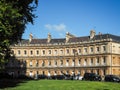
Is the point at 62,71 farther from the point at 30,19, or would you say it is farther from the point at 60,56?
the point at 30,19

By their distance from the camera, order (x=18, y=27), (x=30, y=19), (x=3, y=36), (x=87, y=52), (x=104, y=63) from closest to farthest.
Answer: (x=3, y=36) < (x=18, y=27) < (x=30, y=19) < (x=104, y=63) < (x=87, y=52)

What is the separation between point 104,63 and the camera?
11288 centimetres

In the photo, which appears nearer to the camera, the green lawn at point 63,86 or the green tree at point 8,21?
the green tree at point 8,21

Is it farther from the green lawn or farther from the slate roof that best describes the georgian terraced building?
the green lawn

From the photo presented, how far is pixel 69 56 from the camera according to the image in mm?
127188

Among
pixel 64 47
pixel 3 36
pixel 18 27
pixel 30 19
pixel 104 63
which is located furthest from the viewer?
pixel 64 47

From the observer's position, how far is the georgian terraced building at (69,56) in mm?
113375

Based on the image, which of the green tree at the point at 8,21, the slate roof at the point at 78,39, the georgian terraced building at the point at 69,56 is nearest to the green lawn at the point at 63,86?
the green tree at the point at 8,21

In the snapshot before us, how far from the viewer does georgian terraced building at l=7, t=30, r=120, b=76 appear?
113375 mm

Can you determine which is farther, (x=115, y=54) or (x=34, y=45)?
(x=34, y=45)

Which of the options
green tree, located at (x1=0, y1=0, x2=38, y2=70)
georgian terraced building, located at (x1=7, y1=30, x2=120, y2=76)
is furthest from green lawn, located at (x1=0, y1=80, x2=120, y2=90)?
georgian terraced building, located at (x1=7, y1=30, x2=120, y2=76)

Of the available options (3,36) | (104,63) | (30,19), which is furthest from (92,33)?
(3,36)

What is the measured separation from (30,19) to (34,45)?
284 ft

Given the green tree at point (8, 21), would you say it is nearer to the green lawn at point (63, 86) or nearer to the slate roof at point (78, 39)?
the green lawn at point (63, 86)
